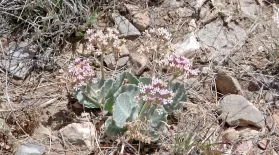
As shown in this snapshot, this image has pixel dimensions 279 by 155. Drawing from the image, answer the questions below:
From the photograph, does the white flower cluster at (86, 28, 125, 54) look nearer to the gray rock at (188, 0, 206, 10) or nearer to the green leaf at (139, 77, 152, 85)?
the green leaf at (139, 77, 152, 85)

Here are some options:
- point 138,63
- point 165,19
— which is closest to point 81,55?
point 138,63

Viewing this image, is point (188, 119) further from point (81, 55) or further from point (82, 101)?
point (81, 55)

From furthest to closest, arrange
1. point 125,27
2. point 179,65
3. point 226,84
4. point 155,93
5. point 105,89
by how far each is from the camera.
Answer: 1. point 125,27
2. point 226,84
3. point 105,89
4. point 179,65
5. point 155,93

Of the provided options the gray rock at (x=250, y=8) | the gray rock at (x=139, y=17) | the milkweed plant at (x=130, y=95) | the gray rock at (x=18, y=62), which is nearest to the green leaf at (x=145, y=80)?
the milkweed plant at (x=130, y=95)

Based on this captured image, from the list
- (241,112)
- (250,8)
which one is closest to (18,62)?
(241,112)

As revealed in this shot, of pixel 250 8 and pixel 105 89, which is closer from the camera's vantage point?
pixel 105 89

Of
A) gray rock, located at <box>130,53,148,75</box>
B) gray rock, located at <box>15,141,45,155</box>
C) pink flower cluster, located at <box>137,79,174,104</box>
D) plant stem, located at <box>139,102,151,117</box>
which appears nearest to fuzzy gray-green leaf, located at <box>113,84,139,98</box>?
plant stem, located at <box>139,102,151,117</box>

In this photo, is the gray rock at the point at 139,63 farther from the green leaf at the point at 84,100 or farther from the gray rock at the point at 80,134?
the gray rock at the point at 80,134

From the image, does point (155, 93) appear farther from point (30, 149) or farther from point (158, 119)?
point (30, 149)
